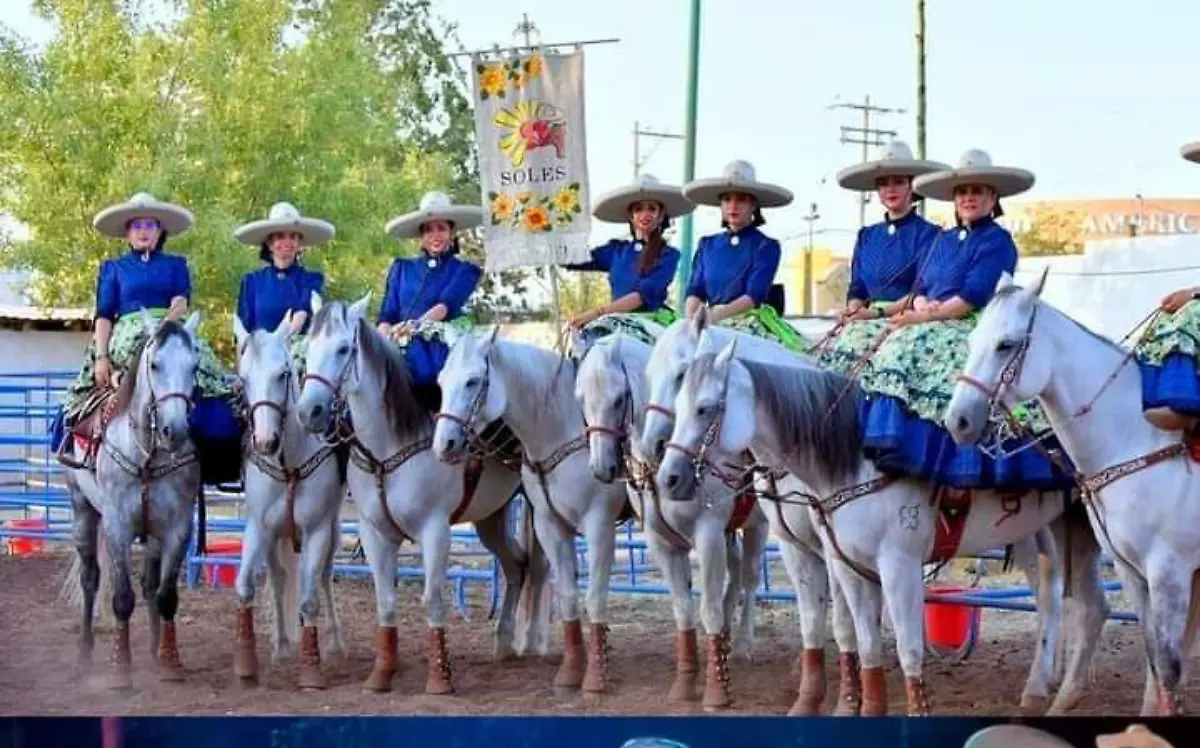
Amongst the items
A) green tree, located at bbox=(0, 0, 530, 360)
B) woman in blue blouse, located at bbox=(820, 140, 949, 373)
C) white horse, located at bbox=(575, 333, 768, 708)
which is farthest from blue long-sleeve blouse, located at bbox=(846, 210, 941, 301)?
green tree, located at bbox=(0, 0, 530, 360)

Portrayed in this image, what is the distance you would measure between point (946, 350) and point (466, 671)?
3.09m

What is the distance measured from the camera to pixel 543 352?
686 cm

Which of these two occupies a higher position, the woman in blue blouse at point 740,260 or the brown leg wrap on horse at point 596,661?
the woman in blue blouse at point 740,260

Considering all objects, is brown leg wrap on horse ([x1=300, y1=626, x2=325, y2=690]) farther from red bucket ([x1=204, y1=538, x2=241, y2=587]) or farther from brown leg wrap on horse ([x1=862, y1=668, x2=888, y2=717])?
red bucket ([x1=204, y1=538, x2=241, y2=587])

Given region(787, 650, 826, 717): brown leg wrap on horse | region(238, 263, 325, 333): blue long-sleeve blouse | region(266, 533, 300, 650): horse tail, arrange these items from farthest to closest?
region(266, 533, 300, 650): horse tail → region(238, 263, 325, 333): blue long-sleeve blouse → region(787, 650, 826, 717): brown leg wrap on horse

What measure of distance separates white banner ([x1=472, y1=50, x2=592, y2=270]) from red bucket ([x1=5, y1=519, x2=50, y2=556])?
5.45 m

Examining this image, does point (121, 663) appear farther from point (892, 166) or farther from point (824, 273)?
point (824, 273)

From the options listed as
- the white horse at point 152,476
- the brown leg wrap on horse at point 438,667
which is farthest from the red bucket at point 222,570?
the brown leg wrap on horse at point 438,667

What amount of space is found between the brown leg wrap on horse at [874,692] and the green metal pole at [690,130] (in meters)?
1.92

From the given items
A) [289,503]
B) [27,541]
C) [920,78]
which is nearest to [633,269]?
[920,78]

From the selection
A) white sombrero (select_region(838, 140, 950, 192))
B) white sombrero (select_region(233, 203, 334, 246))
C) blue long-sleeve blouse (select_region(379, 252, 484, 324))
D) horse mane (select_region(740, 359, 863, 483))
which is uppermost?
white sombrero (select_region(838, 140, 950, 192))

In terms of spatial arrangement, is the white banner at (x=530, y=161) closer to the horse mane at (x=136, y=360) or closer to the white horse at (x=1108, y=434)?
the horse mane at (x=136, y=360)

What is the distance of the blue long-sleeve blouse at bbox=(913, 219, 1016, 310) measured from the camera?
5648 millimetres

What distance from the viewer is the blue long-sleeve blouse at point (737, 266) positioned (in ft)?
22.0
